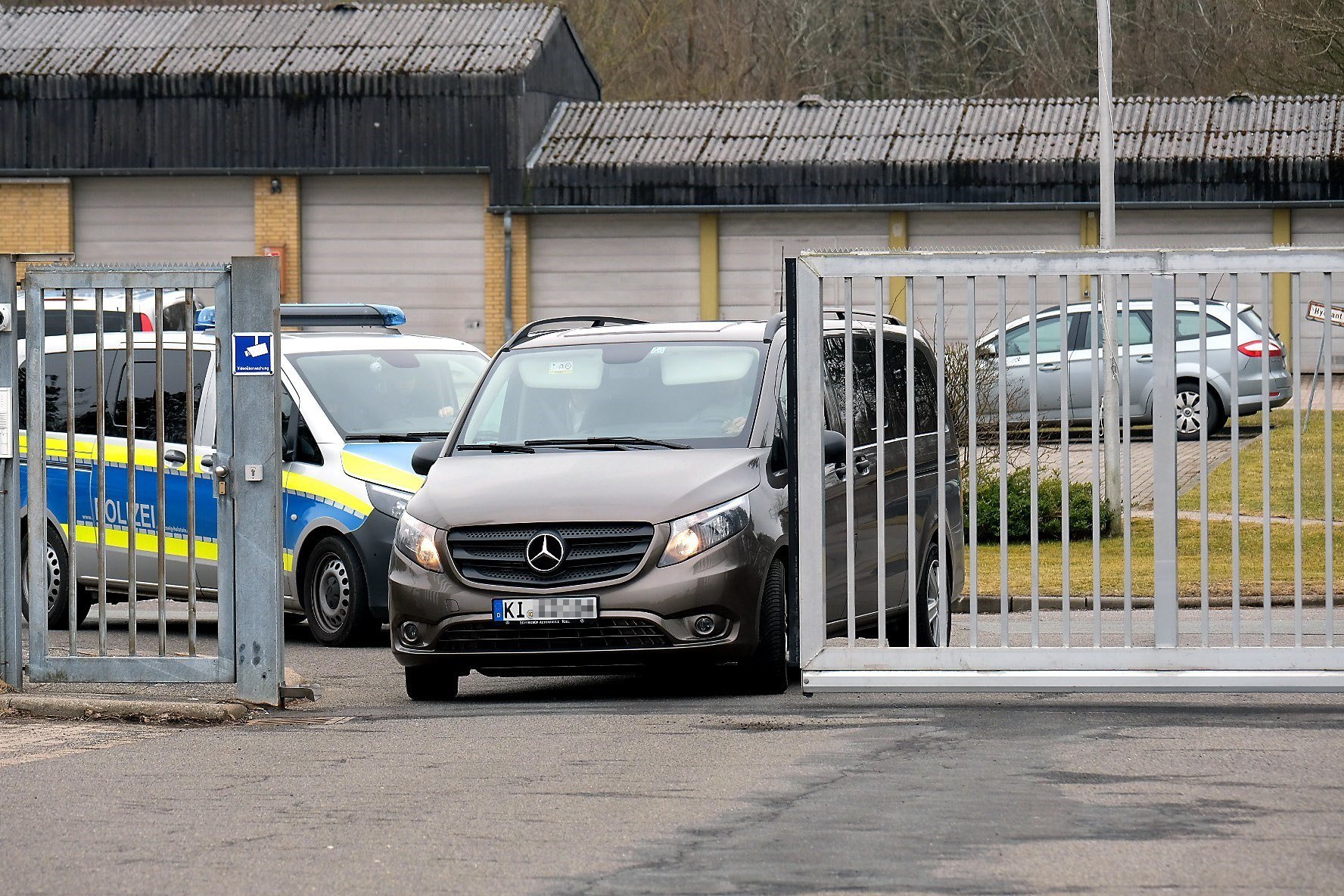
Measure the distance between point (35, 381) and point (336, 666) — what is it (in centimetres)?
274

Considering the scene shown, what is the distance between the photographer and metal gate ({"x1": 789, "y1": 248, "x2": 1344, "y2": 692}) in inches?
350

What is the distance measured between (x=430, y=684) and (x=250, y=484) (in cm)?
140

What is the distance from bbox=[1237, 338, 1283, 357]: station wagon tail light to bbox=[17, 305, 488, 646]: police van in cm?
525

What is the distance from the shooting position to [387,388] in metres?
13.6

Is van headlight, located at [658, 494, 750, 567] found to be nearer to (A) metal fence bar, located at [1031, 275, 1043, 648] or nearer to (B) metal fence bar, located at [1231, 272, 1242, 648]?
(A) metal fence bar, located at [1031, 275, 1043, 648]

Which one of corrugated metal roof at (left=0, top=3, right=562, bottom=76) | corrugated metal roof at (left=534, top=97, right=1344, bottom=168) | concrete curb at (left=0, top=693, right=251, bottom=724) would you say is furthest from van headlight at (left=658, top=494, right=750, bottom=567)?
corrugated metal roof at (left=0, top=3, right=562, bottom=76)

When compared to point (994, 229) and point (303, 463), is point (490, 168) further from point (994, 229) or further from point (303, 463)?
point (303, 463)

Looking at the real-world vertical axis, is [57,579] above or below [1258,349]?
below

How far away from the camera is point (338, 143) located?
35.9 m

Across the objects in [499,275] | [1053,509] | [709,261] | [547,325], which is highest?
[709,261]

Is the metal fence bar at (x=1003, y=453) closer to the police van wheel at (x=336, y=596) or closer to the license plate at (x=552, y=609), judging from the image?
the license plate at (x=552, y=609)

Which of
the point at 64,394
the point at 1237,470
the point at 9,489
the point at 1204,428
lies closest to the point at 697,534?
the point at 1204,428

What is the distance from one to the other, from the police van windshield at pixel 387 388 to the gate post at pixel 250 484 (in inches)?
141

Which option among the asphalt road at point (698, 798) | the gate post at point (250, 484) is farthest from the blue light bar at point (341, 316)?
the asphalt road at point (698, 798)
